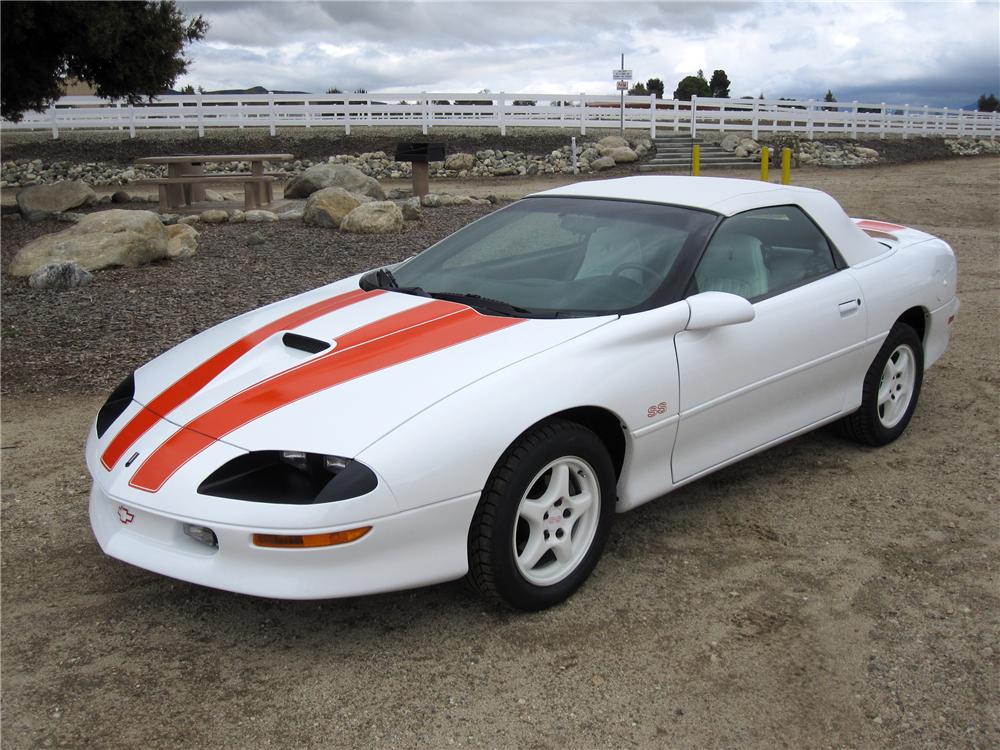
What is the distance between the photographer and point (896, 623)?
307cm

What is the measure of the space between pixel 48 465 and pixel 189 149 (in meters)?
23.2

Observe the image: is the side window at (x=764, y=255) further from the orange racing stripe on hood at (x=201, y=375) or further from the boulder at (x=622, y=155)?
the boulder at (x=622, y=155)

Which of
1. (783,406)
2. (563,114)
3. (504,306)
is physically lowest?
(783,406)

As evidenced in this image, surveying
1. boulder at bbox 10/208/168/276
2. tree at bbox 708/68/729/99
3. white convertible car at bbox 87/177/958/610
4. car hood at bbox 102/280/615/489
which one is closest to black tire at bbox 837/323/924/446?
white convertible car at bbox 87/177/958/610

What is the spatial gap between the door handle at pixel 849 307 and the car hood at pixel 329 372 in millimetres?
1428

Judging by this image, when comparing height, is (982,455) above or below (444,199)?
below

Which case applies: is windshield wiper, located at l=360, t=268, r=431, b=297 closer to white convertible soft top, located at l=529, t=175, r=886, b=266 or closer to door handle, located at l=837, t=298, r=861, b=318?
white convertible soft top, located at l=529, t=175, r=886, b=266

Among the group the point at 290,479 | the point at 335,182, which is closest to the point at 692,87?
the point at 335,182

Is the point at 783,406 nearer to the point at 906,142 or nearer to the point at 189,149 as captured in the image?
the point at 189,149

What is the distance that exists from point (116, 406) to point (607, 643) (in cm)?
206

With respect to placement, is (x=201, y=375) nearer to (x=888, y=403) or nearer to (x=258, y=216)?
(x=888, y=403)

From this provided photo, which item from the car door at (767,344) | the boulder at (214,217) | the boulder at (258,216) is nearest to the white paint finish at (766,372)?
the car door at (767,344)

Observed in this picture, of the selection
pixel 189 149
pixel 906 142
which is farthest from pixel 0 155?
pixel 906 142

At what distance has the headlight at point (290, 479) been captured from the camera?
264 cm
